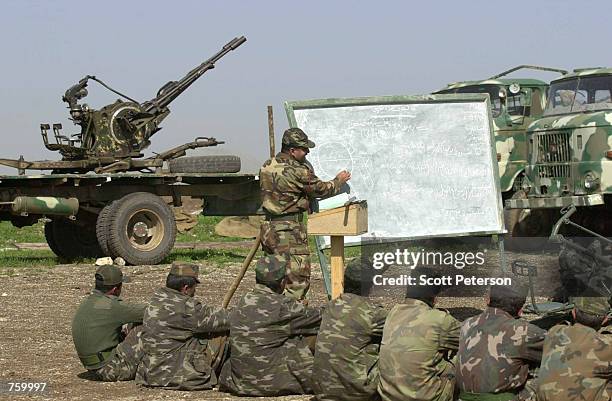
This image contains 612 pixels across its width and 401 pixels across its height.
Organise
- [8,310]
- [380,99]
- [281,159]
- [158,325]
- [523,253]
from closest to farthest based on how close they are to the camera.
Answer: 1. [158,325]
2. [281,159]
3. [380,99]
4. [8,310]
5. [523,253]

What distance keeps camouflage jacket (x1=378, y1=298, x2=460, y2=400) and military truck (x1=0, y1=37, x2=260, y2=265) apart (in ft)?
35.8

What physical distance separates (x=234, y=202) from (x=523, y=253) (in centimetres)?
573

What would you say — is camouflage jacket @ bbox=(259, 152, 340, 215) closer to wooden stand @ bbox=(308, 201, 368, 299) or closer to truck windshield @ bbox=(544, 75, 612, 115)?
wooden stand @ bbox=(308, 201, 368, 299)

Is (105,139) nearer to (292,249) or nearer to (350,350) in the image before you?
(292,249)

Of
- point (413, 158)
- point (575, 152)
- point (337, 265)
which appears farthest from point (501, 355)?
point (575, 152)

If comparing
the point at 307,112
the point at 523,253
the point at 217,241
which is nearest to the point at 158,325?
the point at 307,112

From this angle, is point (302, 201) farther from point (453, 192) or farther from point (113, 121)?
point (113, 121)

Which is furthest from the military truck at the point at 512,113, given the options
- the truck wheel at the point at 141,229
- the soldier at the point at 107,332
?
the soldier at the point at 107,332

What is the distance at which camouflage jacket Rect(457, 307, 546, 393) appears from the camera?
6.82 m

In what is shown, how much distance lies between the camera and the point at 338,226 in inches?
384

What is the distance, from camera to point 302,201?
33.7ft

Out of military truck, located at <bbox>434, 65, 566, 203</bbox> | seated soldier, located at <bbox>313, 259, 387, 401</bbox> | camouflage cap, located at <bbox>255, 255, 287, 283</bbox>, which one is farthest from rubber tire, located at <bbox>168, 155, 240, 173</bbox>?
seated soldier, located at <bbox>313, 259, 387, 401</bbox>

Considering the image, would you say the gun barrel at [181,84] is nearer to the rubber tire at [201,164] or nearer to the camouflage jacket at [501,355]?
the rubber tire at [201,164]

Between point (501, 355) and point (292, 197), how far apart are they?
372 centimetres
